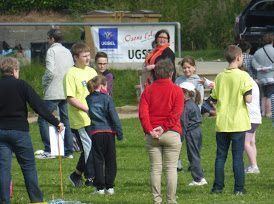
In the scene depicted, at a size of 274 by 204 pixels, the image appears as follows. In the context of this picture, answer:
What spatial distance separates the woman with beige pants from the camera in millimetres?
10781

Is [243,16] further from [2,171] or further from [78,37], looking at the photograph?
[2,171]

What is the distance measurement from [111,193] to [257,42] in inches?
545

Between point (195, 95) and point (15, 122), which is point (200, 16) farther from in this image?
point (15, 122)

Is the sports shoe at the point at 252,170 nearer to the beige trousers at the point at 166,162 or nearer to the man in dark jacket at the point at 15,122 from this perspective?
the beige trousers at the point at 166,162

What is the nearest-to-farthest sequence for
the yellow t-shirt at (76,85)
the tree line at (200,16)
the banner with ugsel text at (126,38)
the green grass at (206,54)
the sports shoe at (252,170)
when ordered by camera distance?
1. the yellow t-shirt at (76,85)
2. the sports shoe at (252,170)
3. the banner with ugsel text at (126,38)
4. the green grass at (206,54)
5. the tree line at (200,16)

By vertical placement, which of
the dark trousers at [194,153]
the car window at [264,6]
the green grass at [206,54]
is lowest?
the dark trousers at [194,153]

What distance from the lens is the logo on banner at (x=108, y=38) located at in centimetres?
2170

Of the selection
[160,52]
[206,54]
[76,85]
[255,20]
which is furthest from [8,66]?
[206,54]

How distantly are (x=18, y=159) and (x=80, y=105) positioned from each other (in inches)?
81.0

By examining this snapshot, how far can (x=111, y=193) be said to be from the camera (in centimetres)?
1204

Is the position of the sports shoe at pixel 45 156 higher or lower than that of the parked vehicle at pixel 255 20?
lower

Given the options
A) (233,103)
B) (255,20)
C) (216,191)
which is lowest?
(216,191)

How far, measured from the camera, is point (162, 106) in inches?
425

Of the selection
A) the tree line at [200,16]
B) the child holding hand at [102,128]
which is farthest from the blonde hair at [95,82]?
the tree line at [200,16]
